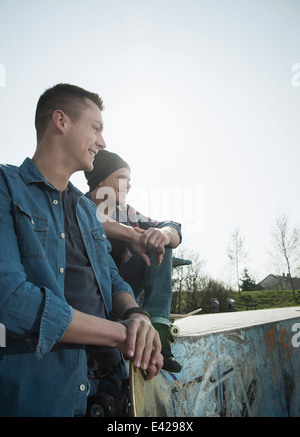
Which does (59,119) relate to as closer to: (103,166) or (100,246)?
(100,246)

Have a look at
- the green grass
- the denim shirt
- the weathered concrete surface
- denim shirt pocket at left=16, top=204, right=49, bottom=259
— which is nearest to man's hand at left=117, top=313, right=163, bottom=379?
the denim shirt

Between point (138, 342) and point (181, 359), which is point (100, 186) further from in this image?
point (138, 342)

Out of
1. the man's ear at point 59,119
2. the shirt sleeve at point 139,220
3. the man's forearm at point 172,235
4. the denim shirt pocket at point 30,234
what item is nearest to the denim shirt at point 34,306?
the denim shirt pocket at point 30,234

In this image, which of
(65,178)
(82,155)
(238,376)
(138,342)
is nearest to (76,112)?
(82,155)

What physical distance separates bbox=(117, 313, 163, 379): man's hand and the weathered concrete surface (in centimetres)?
89

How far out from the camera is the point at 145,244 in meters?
2.01

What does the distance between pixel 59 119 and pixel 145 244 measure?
1.11 meters

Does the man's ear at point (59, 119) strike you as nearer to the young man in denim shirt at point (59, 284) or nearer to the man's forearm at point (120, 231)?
the young man in denim shirt at point (59, 284)

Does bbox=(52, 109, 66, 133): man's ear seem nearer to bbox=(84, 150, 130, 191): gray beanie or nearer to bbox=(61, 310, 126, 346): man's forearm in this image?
bbox=(84, 150, 130, 191): gray beanie

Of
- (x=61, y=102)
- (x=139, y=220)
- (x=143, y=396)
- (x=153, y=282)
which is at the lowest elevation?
(x=143, y=396)

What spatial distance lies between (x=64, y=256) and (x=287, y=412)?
169 inches

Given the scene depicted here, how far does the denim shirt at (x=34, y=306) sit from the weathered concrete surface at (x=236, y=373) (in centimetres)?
102

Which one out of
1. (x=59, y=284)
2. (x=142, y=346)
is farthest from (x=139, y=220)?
(x=142, y=346)

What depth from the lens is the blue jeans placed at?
6.45 ft
